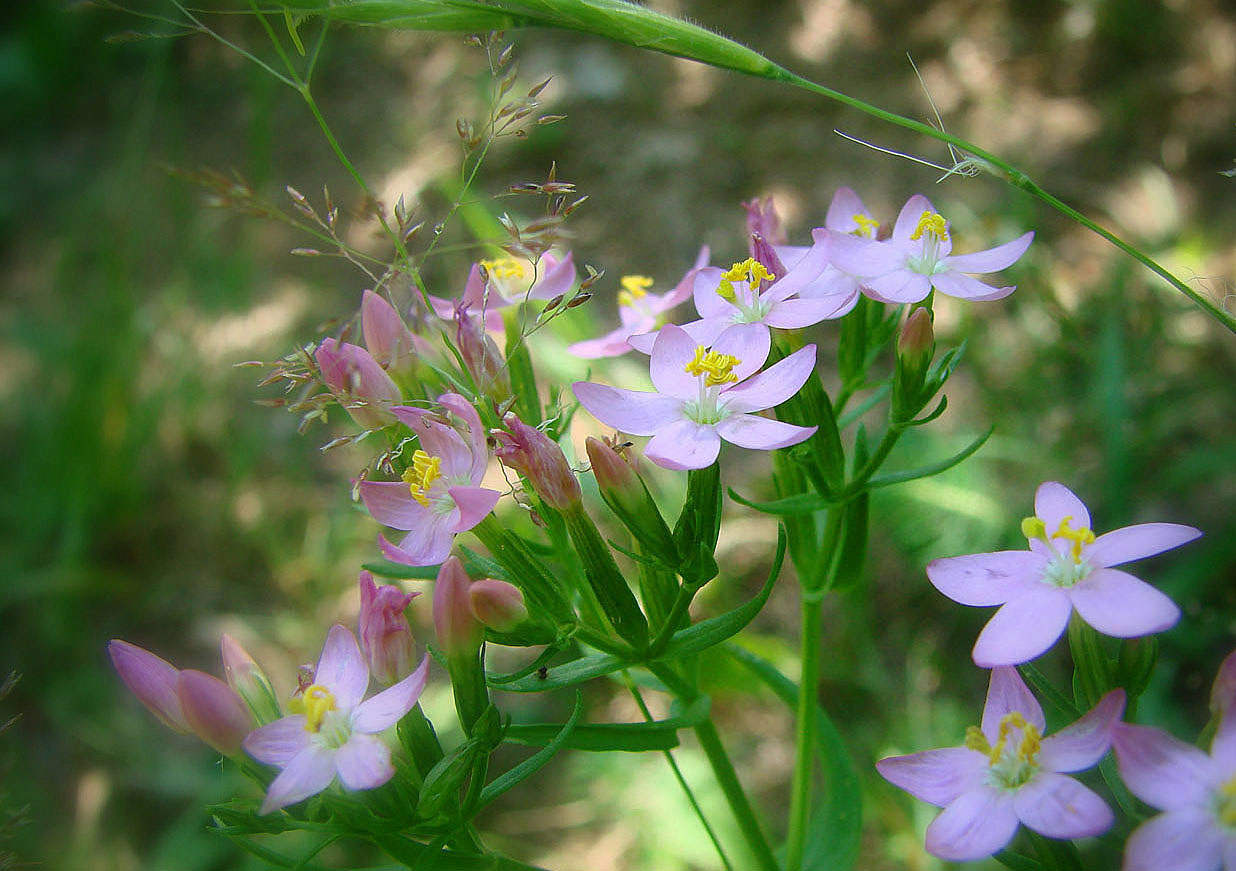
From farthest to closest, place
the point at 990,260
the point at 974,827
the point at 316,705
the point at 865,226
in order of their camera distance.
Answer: the point at 865,226 < the point at 990,260 < the point at 316,705 < the point at 974,827

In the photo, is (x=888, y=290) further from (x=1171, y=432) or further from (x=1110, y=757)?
(x=1171, y=432)

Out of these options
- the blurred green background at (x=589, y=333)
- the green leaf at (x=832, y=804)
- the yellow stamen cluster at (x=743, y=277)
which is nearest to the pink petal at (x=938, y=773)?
the green leaf at (x=832, y=804)

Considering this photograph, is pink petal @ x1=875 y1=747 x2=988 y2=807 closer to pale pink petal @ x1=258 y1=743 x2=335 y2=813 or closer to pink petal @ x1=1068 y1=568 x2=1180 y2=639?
pink petal @ x1=1068 y1=568 x2=1180 y2=639

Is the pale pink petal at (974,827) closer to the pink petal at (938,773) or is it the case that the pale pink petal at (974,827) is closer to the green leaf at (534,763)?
the pink petal at (938,773)

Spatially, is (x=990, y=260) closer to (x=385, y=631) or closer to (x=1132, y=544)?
(x=1132, y=544)

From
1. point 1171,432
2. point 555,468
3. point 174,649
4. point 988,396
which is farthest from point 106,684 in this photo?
point 1171,432

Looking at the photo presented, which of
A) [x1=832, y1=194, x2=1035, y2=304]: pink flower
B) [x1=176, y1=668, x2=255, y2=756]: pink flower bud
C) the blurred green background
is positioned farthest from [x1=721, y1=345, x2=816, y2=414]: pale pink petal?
the blurred green background

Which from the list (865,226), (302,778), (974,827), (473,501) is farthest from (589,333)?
(974,827)
